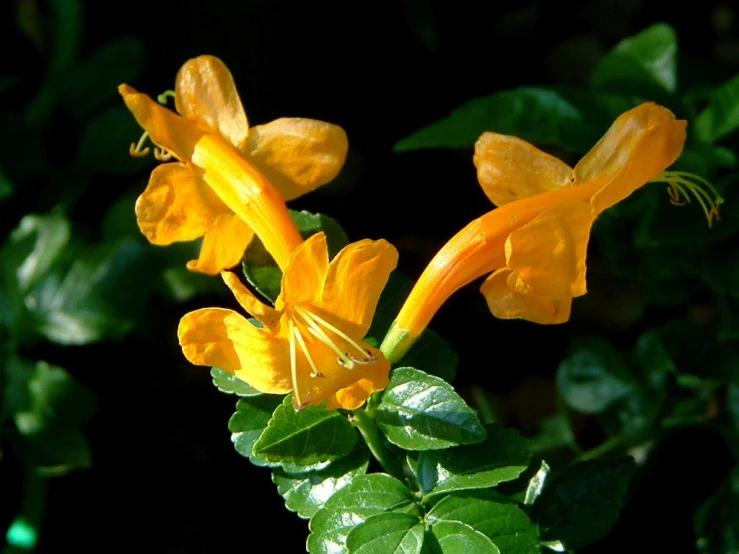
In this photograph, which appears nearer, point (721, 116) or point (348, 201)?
point (721, 116)

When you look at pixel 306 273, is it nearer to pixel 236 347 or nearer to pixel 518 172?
pixel 236 347

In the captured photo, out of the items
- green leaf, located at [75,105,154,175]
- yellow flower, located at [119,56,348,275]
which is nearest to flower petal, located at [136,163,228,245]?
yellow flower, located at [119,56,348,275]

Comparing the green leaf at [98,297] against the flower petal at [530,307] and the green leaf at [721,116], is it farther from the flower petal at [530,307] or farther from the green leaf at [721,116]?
the green leaf at [721,116]

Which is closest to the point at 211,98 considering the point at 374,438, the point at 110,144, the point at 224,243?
the point at 224,243

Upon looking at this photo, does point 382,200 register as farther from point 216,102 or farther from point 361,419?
point 361,419

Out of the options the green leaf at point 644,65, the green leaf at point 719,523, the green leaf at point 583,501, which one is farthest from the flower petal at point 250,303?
the green leaf at point 719,523
